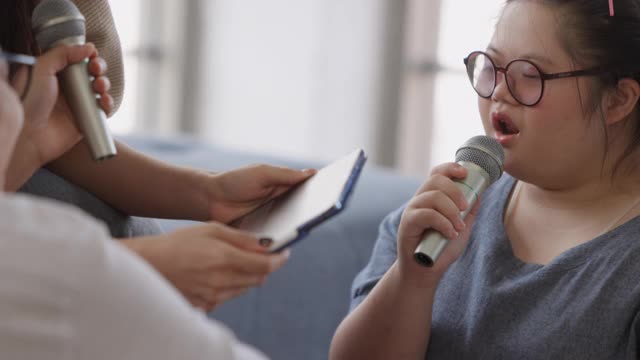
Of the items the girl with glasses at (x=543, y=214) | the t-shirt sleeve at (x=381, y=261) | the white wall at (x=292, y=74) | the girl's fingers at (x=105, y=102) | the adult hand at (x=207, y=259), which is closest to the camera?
the adult hand at (x=207, y=259)

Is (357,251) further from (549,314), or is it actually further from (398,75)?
(398,75)

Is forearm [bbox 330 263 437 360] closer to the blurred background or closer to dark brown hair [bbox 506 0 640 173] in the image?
dark brown hair [bbox 506 0 640 173]

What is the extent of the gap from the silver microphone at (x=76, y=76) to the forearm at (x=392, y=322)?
485 mm

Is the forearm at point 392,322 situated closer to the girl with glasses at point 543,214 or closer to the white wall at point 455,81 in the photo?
the girl with glasses at point 543,214

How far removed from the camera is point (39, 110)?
123 cm

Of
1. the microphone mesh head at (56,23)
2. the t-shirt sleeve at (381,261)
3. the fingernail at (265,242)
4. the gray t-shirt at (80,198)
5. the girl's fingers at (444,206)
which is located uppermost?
the microphone mesh head at (56,23)

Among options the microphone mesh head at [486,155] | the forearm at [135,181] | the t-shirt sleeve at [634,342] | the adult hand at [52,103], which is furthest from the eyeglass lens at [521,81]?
the adult hand at [52,103]

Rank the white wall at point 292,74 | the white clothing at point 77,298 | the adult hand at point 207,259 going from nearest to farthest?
the white clothing at point 77,298
the adult hand at point 207,259
the white wall at point 292,74

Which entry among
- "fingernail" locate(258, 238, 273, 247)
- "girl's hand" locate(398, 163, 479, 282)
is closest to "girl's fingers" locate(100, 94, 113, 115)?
"fingernail" locate(258, 238, 273, 247)

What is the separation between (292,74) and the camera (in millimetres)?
4449

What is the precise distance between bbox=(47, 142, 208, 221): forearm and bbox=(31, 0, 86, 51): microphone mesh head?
1.02 feet

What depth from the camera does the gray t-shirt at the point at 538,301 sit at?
4.50 feet

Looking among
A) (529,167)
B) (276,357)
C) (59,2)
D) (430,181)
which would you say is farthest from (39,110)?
(276,357)

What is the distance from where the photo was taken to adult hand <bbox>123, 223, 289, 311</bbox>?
1081 millimetres
